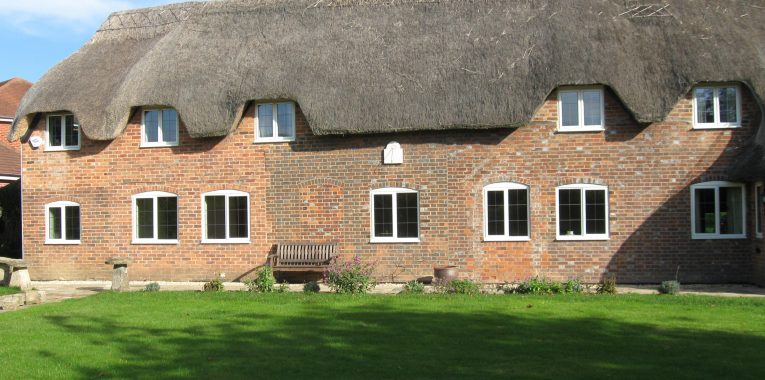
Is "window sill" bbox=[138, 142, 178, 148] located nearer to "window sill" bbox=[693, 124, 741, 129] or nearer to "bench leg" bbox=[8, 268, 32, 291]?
"bench leg" bbox=[8, 268, 32, 291]

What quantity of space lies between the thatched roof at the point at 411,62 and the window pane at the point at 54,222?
8.68 ft

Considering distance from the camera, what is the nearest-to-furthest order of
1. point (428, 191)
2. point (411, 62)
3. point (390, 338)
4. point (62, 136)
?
1. point (390, 338)
2. point (428, 191)
3. point (411, 62)
4. point (62, 136)

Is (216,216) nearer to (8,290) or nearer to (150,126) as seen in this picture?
(150,126)

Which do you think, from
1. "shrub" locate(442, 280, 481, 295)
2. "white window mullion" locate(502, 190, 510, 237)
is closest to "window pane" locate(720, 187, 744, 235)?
"white window mullion" locate(502, 190, 510, 237)

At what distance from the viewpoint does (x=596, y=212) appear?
63.1 feet

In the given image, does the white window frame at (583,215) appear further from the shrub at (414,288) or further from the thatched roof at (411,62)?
the shrub at (414,288)

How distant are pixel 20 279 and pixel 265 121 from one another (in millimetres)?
7266

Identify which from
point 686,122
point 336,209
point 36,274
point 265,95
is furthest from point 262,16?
point 686,122

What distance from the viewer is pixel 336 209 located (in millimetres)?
20453

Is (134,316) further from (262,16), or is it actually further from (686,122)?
(686,122)

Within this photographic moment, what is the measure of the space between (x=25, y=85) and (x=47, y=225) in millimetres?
23548

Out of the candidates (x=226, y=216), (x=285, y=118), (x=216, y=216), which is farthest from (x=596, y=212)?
(x=216, y=216)

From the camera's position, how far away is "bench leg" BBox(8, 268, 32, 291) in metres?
19.1

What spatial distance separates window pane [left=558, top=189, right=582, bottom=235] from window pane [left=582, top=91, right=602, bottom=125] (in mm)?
1761
